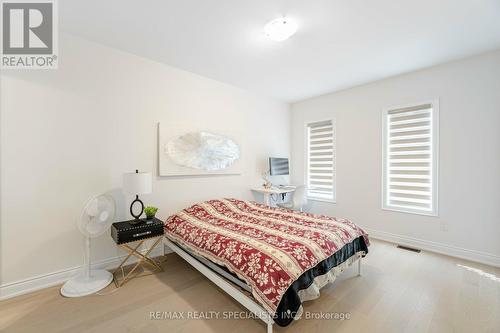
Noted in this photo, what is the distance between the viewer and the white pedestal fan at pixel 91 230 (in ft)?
6.86

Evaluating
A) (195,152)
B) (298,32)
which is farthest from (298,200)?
(298,32)

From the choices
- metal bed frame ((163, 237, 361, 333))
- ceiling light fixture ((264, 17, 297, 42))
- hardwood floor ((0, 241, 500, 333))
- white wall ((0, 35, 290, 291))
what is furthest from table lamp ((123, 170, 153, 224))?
ceiling light fixture ((264, 17, 297, 42))

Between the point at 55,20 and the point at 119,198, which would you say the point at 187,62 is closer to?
the point at 55,20

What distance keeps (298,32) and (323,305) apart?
267 centimetres

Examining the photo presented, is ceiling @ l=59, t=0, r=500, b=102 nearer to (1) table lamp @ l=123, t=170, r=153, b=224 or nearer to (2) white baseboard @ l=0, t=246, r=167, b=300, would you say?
(1) table lamp @ l=123, t=170, r=153, b=224

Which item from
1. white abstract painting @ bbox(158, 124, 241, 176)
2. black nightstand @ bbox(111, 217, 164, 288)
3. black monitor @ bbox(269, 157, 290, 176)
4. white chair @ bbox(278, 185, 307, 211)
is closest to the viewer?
black nightstand @ bbox(111, 217, 164, 288)

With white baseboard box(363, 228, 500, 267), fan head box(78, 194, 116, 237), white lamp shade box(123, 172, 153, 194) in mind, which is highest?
white lamp shade box(123, 172, 153, 194)

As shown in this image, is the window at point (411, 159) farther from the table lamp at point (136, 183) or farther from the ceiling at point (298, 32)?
the table lamp at point (136, 183)

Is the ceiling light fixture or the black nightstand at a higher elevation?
the ceiling light fixture

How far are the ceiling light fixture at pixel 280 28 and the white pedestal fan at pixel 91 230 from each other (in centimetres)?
238

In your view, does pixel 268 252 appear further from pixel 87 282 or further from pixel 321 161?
pixel 321 161

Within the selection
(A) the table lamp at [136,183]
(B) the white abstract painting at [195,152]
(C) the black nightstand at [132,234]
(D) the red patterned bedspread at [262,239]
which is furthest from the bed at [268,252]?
(B) the white abstract painting at [195,152]

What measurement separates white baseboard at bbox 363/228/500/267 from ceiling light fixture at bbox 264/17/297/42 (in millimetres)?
3292

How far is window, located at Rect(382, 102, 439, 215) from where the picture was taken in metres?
3.11
